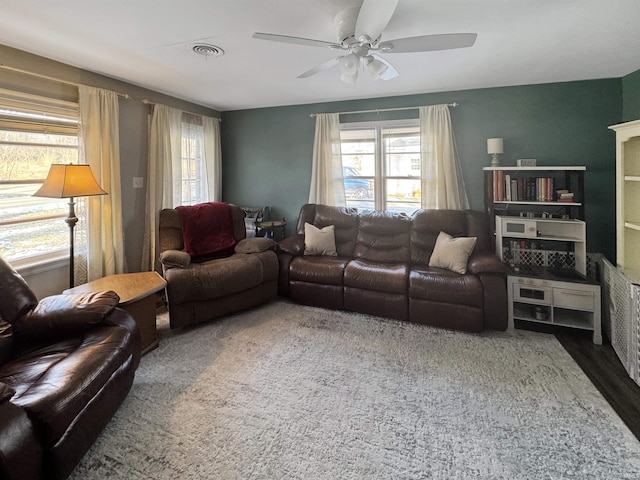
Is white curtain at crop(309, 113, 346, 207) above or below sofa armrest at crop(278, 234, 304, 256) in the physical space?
above

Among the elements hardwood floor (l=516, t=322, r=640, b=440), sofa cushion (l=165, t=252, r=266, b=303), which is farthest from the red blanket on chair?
hardwood floor (l=516, t=322, r=640, b=440)

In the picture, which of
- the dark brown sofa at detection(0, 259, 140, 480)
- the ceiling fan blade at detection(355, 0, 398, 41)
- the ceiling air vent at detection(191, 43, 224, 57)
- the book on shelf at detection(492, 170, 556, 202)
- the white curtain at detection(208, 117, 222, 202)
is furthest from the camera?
the white curtain at detection(208, 117, 222, 202)

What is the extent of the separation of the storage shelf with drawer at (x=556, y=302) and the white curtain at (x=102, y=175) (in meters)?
3.86

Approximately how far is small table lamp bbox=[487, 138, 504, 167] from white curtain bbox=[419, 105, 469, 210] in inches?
15.5

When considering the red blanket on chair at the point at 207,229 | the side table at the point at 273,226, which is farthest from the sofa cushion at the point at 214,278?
the side table at the point at 273,226

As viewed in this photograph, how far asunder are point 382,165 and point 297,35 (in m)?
2.30

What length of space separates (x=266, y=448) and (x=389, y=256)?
8.27 ft

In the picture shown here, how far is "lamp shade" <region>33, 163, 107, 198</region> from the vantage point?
2537 mm

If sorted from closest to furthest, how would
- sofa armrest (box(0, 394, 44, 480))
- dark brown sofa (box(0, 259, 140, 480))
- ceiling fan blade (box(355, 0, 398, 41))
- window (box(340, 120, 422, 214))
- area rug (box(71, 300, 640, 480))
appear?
sofa armrest (box(0, 394, 44, 480)) < dark brown sofa (box(0, 259, 140, 480)) < ceiling fan blade (box(355, 0, 398, 41)) < area rug (box(71, 300, 640, 480)) < window (box(340, 120, 422, 214))

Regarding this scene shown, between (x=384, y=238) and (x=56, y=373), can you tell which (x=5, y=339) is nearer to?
(x=56, y=373)

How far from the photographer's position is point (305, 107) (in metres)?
4.64

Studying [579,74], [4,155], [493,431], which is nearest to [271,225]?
[4,155]

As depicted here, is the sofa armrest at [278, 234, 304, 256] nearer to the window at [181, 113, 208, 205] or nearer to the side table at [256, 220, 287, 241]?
the side table at [256, 220, 287, 241]

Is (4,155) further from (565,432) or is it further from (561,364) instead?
(561,364)
